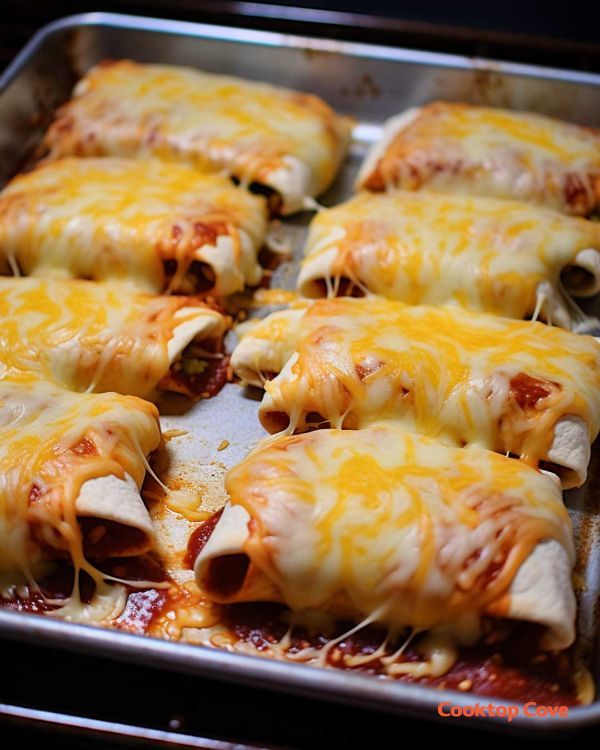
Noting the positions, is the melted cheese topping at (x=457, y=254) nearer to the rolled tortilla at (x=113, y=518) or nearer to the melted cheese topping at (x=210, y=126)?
the melted cheese topping at (x=210, y=126)

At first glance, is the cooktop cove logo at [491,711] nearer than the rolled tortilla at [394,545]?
Yes

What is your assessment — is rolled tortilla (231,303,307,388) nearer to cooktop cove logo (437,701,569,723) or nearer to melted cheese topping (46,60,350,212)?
melted cheese topping (46,60,350,212)

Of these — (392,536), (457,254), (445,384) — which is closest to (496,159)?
(457,254)

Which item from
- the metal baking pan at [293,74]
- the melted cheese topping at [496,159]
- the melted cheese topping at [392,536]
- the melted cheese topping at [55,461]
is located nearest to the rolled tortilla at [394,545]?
the melted cheese topping at [392,536]

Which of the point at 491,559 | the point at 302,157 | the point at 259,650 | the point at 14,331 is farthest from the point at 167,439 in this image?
the point at 302,157

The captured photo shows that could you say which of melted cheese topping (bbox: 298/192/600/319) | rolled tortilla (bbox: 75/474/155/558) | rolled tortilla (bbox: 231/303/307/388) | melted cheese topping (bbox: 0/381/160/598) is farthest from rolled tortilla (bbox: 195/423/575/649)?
melted cheese topping (bbox: 298/192/600/319)
